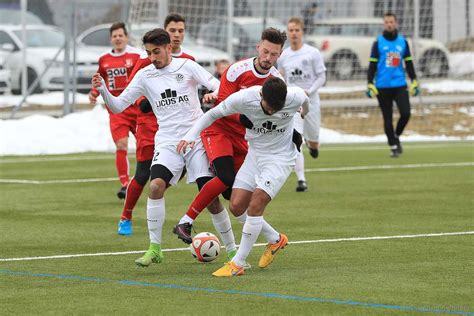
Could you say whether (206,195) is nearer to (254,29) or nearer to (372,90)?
(372,90)

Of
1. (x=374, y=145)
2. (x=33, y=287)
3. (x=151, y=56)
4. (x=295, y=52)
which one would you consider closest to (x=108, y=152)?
(x=374, y=145)

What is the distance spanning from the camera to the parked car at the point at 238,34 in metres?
29.8

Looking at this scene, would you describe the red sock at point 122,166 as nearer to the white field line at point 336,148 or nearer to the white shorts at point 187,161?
the white shorts at point 187,161

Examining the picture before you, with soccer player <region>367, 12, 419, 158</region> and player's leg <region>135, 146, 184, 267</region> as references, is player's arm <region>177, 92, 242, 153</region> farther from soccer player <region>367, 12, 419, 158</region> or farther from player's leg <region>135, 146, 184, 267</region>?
soccer player <region>367, 12, 419, 158</region>

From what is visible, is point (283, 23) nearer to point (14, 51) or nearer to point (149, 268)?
point (14, 51)

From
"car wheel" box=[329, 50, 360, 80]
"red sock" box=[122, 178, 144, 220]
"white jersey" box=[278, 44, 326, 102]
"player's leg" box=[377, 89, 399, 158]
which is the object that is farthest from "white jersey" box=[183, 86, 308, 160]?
"car wheel" box=[329, 50, 360, 80]

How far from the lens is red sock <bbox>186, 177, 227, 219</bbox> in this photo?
10641 millimetres

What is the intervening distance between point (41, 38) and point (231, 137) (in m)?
21.6

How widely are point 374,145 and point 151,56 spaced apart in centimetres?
1581

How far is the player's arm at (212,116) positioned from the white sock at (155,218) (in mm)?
818

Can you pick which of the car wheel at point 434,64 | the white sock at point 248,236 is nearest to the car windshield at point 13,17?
the car wheel at point 434,64

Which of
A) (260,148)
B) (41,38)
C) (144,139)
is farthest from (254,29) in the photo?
(260,148)

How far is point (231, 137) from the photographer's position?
10984mm

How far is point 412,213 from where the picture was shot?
1443 cm
